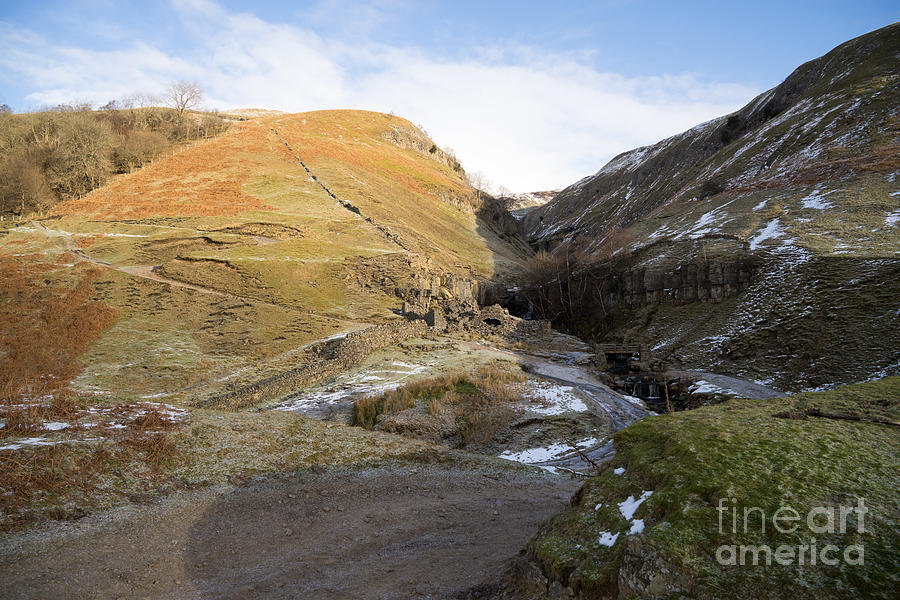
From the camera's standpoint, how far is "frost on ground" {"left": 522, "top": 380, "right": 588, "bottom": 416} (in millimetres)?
20094

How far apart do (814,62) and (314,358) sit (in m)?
104

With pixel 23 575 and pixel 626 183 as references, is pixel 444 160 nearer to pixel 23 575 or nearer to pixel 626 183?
pixel 626 183

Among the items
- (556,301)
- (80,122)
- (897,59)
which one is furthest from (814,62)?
(80,122)

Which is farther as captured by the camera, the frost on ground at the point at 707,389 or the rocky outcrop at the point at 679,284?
the rocky outcrop at the point at 679,284

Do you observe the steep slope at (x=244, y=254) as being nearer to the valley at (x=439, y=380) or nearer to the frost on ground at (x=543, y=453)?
the valley at (x=439, y=380)

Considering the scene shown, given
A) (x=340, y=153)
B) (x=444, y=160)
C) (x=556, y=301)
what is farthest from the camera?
(x=444, y=160)

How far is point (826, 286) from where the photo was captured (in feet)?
98.1

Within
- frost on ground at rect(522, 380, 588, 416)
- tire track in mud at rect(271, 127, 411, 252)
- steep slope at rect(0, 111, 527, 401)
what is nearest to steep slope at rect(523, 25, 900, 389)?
frost on ground at rect(522, 380, 588, 416)

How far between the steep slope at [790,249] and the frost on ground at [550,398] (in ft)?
44.6

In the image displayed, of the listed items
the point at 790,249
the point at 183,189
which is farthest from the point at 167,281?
the point at 790,249

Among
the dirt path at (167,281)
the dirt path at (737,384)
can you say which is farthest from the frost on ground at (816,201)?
the dirt path at (167,281)

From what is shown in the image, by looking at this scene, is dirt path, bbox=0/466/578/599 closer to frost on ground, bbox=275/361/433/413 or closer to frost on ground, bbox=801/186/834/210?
frost on ground, bbox=275/361/433/413

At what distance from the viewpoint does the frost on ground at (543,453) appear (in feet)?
53.3

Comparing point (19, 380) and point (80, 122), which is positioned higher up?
point (80, 122)
